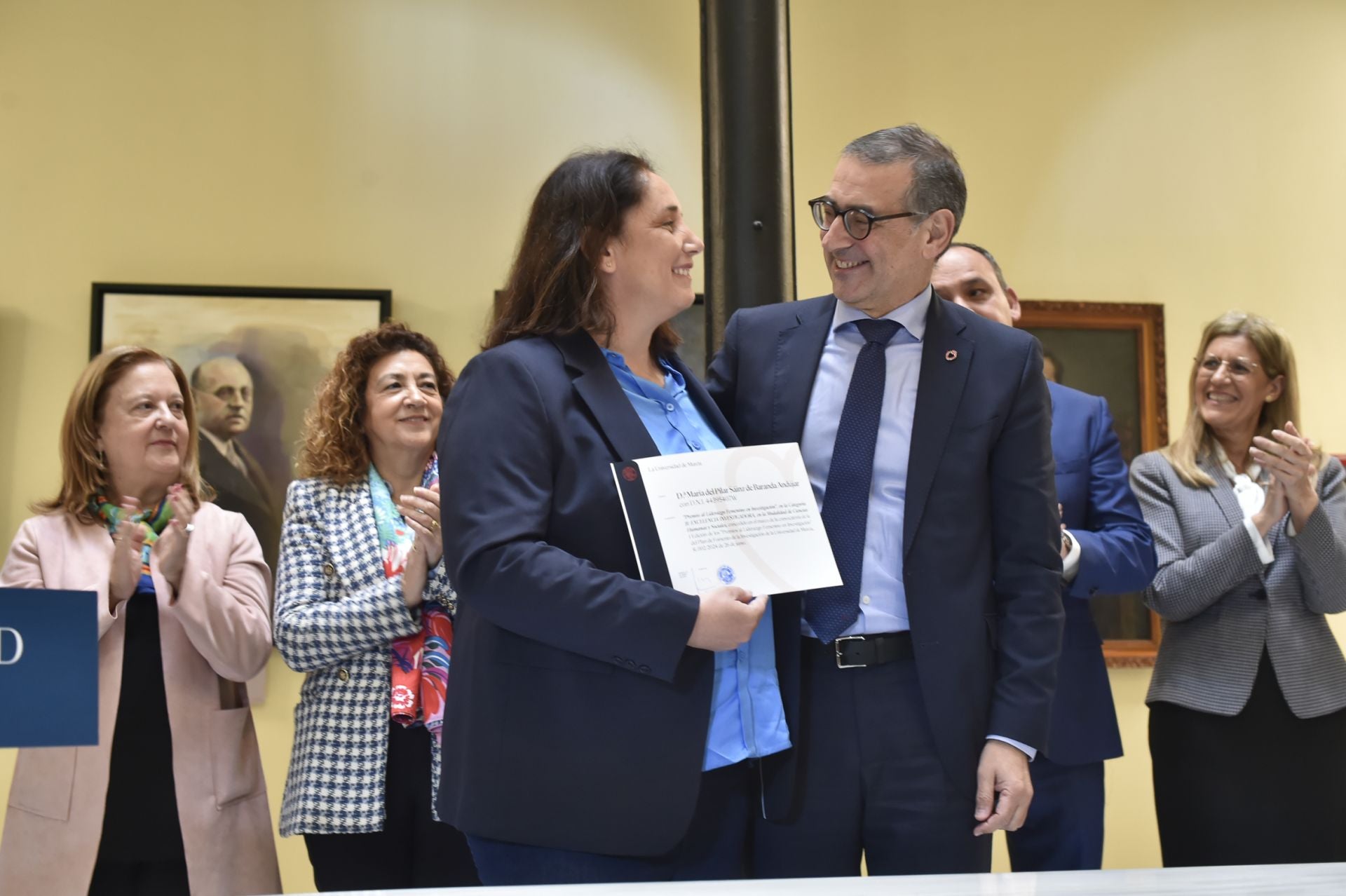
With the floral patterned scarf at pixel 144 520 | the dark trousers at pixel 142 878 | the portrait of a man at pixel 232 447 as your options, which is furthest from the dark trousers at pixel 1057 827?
the portrait of a man at pixel 232 447

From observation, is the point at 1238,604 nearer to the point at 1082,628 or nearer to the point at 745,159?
the point at 1082,628

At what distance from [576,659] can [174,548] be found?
1.35m

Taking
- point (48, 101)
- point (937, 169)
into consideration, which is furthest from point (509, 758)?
point (48, 101)

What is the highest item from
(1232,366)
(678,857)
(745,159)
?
(745,159)

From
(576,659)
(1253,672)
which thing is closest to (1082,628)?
(1253,672)

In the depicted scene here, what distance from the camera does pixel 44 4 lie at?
4.80 meters

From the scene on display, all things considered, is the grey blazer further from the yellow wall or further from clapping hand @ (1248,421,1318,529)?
the yellow wall

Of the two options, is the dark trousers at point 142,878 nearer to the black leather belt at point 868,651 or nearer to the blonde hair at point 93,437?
the blonde hair at point 93,437

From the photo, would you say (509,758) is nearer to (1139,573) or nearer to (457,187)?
(1139,573)

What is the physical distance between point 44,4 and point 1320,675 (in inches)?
193

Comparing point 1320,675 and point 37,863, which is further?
point 1320,675

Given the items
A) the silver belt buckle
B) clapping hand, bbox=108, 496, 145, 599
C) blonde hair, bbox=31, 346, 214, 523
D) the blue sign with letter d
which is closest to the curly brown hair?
blonde hair, bbox=31, 346, 214, 523

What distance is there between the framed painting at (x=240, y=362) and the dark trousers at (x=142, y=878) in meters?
2.05

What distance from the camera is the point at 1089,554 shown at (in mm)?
2627
